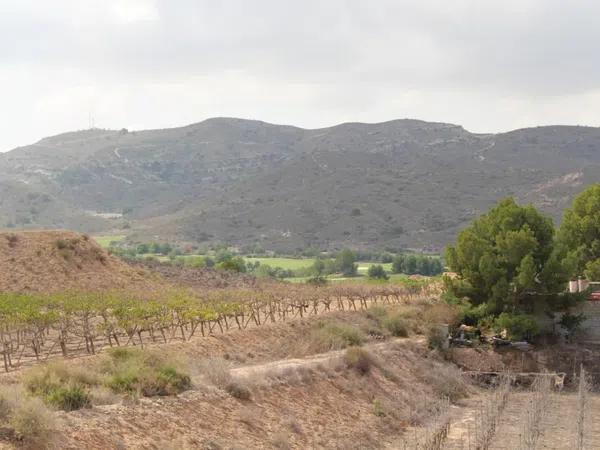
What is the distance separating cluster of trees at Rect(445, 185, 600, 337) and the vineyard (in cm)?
653

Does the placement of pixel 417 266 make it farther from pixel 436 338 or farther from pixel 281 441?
pixel 281 441

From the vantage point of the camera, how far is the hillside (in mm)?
121938

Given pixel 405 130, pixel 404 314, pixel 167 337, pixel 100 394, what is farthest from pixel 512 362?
pixel 405 130

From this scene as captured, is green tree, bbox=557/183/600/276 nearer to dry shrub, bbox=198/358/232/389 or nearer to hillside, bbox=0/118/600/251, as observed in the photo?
dry shrub, bbox=198/358/232/389

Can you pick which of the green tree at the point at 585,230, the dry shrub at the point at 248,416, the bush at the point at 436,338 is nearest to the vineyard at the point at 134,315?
the bush at the point at 436,338

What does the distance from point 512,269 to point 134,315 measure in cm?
1878

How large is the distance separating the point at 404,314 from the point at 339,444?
1919cm

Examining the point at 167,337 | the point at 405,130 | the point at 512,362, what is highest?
the point at 405,130

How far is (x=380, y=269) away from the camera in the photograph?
8212 cm

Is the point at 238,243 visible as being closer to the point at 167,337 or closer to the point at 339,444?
the point at 167,337

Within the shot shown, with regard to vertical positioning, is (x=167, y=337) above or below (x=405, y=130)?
below

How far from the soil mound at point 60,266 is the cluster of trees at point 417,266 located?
1483 inches

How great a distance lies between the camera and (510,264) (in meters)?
42.1

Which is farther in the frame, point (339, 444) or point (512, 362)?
point (512, 362)
